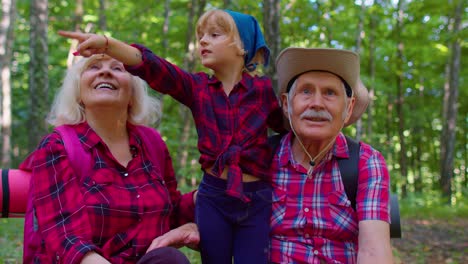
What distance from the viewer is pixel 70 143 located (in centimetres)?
236

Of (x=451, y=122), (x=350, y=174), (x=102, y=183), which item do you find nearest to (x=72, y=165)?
(x=102, y=183)

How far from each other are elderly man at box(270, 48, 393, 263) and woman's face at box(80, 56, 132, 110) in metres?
0.94

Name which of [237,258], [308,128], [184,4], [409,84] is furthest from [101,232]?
[409,84]

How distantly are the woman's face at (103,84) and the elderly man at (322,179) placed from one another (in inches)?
36.8

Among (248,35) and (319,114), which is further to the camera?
(248,35)

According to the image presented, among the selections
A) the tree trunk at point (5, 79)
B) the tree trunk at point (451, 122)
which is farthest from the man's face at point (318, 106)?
the tree trunk at point (451, 122)

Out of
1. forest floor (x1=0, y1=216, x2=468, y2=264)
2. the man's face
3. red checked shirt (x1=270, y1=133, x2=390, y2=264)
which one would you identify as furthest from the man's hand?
forest floor (x1=0, y1=216, x2=468, y2=264)

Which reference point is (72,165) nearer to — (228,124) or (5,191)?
(5,191)

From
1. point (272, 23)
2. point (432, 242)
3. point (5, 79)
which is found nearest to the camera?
point (272, 23)

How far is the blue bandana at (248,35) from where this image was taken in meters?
2.59

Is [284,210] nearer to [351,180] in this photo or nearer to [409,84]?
[351,180]

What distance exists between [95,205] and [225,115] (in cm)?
84

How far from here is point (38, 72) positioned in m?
8.27

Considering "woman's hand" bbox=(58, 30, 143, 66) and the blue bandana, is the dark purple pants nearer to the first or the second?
"woman's hand" bbox=(58, 30, 143, 66)
